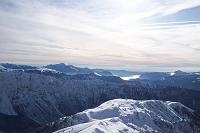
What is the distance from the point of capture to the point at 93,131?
19988 centimetres

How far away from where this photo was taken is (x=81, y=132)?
Answer: 199625 mm

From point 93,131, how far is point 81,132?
652 centimetres
